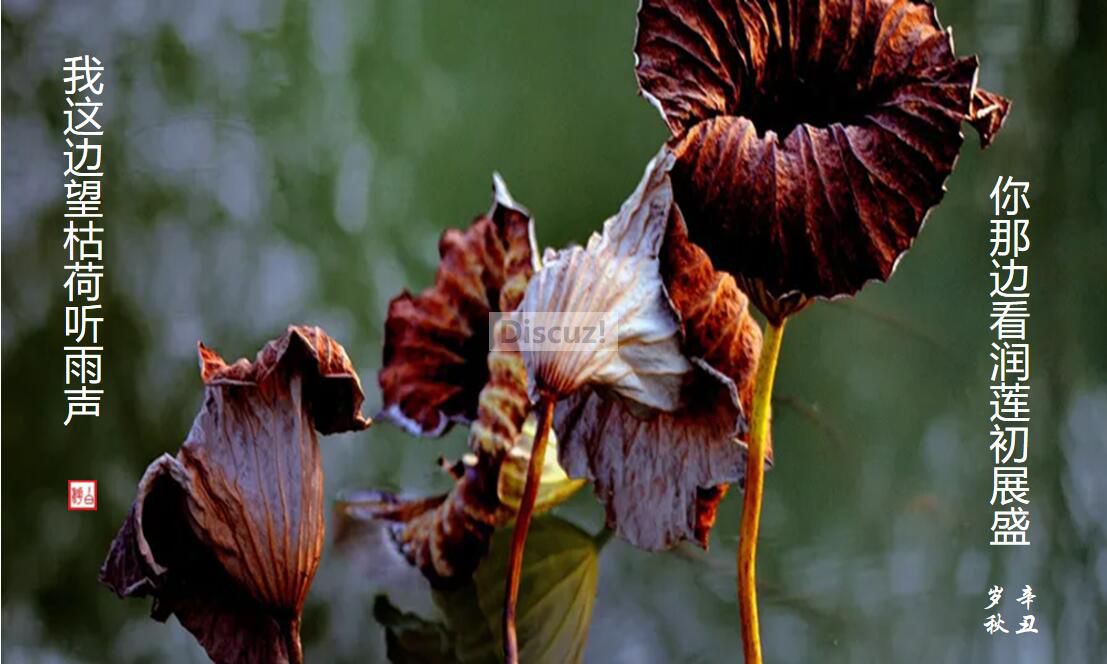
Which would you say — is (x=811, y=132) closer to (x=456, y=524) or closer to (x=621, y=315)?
(x=621, y=315)

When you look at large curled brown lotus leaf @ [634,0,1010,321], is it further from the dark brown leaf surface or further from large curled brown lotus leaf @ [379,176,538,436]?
large curled brown lotus leaf @ [379,176,538,436]

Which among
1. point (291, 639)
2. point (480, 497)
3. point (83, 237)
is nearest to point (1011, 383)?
point (480, 497)

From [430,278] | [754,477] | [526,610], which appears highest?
[430,278]

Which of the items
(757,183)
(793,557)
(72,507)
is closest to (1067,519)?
(793,557)

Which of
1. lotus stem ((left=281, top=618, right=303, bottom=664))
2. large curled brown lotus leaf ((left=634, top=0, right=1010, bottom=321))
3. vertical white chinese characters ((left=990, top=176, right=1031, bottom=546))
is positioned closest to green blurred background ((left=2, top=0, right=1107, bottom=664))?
vertical white chinese characters ((left=990, top=176, right=1031, bottom=546))

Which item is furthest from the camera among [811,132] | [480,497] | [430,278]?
[430,278]

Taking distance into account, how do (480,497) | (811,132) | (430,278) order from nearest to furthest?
(811,132)
(480,497)
(430,278)
